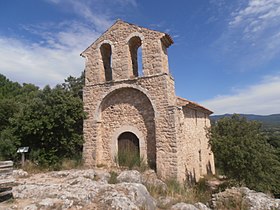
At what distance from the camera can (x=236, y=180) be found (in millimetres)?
10883

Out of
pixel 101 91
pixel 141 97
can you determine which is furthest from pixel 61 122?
pixel 141 97

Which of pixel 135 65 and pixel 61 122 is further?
pixel 135 65

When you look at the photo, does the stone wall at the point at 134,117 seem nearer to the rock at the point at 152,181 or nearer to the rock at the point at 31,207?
the rock at the point at 152,181

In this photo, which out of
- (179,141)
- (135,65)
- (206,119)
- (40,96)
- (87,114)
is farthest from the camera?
(206,119)

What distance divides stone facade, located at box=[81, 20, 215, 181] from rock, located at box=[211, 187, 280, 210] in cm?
282

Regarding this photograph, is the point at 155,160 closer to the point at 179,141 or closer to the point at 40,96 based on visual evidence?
the point at 179,141

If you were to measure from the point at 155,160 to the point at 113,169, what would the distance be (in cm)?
198

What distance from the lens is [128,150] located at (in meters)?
10.9

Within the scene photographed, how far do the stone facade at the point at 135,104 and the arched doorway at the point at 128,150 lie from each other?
0.23 m

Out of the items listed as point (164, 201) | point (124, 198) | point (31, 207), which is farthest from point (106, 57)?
point (31, 207)

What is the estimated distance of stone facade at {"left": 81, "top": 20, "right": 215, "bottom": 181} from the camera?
32.6ft

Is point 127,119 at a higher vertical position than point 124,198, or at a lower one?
higher

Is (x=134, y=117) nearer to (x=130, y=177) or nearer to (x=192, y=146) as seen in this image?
(x=130, y=177)

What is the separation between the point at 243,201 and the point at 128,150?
577 centimetres
